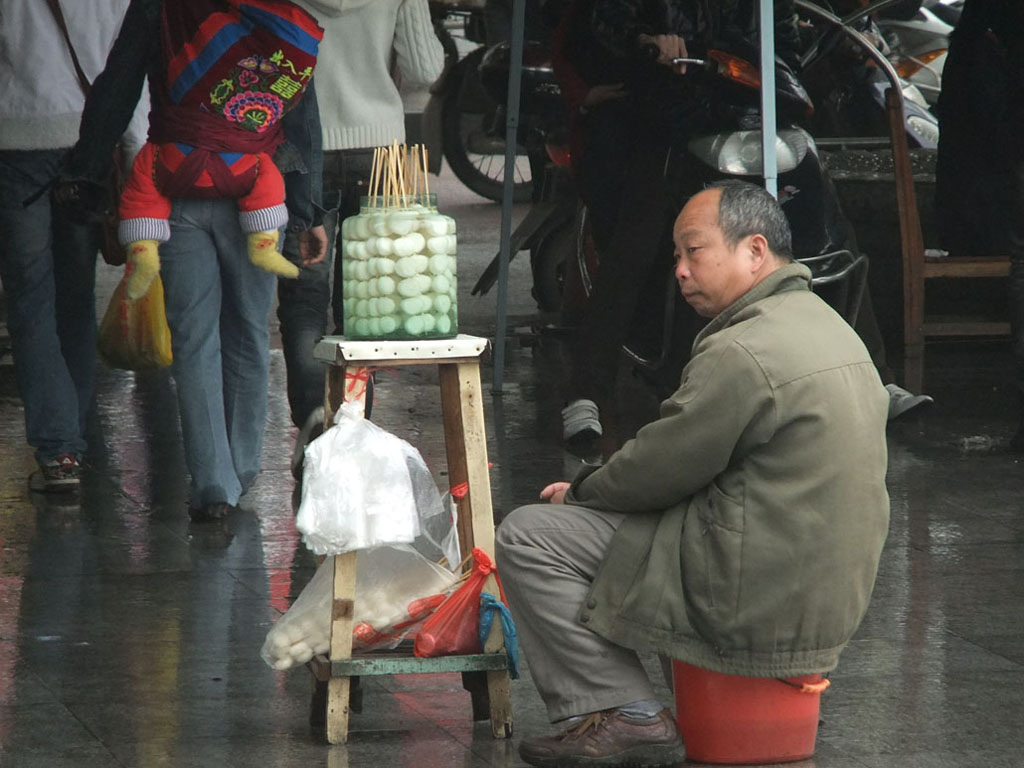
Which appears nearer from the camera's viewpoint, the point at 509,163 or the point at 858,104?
the point at 509,163

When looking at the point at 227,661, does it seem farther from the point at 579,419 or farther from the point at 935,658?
the point at 579,419

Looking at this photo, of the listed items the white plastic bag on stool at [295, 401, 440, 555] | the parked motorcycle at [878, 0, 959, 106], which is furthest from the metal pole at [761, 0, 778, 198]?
the parked motorcycle at [878, 0, 959, 106]

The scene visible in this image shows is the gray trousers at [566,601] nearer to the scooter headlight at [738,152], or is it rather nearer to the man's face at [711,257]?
the man's face at [711,257]

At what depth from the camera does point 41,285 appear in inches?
248

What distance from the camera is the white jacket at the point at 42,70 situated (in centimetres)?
616

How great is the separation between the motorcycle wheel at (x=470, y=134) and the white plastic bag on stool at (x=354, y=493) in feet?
33.4

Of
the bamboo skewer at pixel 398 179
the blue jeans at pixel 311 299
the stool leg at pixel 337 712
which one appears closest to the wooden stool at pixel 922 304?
the blue jeans at pixel 311 299

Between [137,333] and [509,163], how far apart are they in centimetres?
183

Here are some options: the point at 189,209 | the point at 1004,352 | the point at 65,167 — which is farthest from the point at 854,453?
the point at 1004,352

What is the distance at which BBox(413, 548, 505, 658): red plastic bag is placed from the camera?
3990 millimetres

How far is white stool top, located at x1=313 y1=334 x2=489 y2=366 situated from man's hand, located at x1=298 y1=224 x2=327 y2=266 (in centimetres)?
195

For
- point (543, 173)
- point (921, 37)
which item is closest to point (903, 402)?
point (543, 173)

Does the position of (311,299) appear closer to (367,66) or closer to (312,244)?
(312,244)

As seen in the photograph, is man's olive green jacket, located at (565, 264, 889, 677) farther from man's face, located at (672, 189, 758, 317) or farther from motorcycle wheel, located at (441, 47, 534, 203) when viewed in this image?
motorcycle wheel, located at (441, 47, 534, 203)
